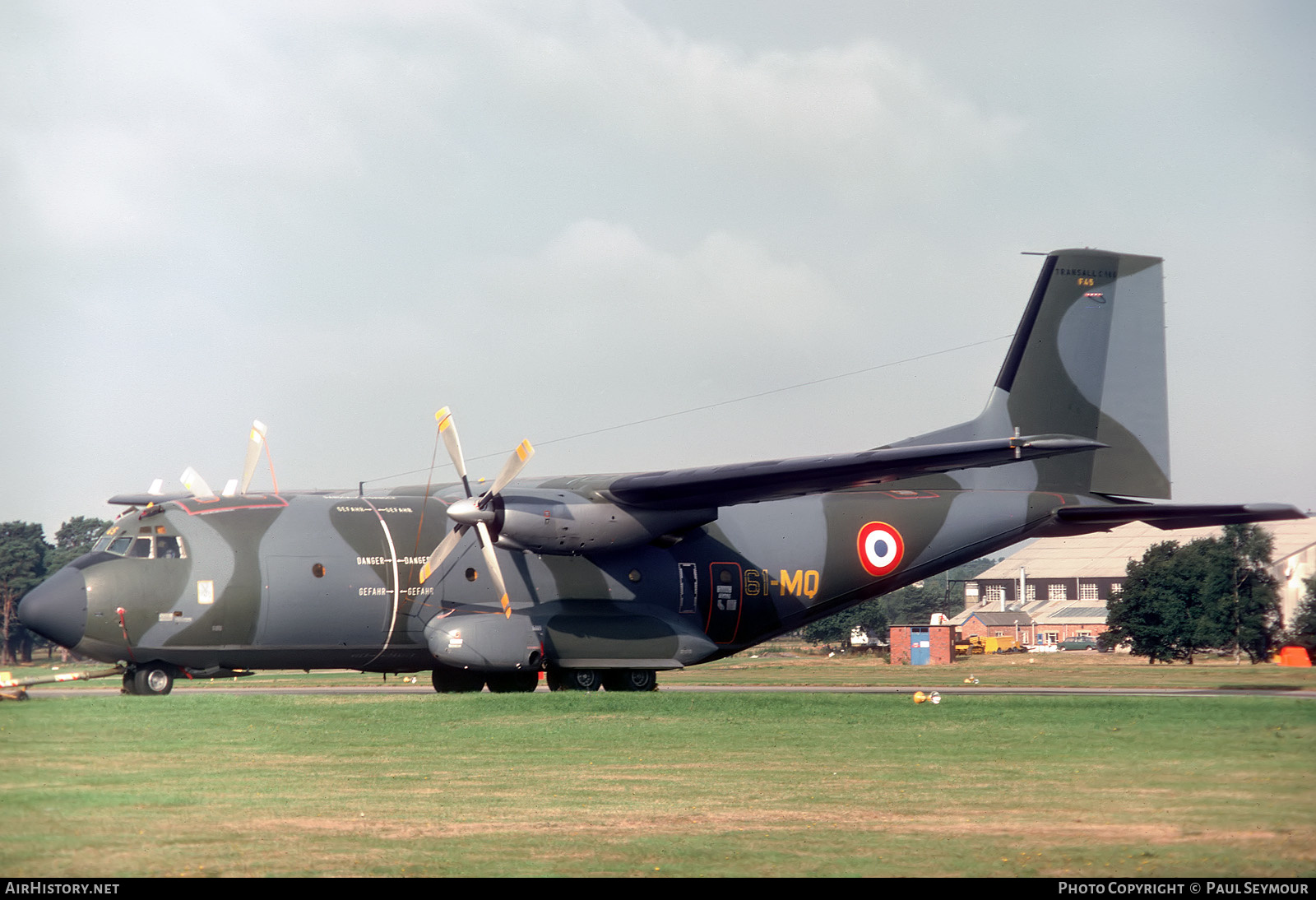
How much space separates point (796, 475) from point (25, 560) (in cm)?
1344

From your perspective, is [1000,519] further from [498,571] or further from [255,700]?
[255,700]

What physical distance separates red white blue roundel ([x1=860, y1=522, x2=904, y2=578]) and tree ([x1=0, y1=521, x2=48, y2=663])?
55.1 feet

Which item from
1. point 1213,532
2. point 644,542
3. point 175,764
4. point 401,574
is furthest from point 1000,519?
point 1213,532

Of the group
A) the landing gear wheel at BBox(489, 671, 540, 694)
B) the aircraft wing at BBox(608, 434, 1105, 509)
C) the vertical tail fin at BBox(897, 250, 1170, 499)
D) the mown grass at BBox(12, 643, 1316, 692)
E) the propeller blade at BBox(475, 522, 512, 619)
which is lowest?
the mown grass at BBox(12, 643, 1316, 692)

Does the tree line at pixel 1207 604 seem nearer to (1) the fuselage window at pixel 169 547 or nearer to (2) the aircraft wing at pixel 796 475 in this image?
(2) the aircraft wing at pixel 796 475

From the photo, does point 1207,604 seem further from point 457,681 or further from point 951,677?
point 457,681

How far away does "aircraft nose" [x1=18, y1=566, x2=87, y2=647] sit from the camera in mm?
22422

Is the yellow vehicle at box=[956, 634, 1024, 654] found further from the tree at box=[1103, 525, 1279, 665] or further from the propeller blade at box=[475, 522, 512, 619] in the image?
the propeller blade at box=[475, 522, 512, 619]

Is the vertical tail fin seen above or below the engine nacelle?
above

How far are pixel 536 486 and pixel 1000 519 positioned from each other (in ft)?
35.7

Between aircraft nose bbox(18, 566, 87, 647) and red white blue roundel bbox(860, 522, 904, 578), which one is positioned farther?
red white blue roundel bbox(860, 522, 904, 578)

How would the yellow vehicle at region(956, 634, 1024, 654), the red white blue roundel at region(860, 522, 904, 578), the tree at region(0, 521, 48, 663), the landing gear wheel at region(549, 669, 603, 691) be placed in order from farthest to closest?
the yellow vehicle at region(956, 634, 1024, 654) < the red white blue roundel at region(860, 522, 904, 578) < the landing gear wheel at region(549, 669, 603, 691) < the tree at region(0, 521, 48, 663)

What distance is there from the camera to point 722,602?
28031 mm

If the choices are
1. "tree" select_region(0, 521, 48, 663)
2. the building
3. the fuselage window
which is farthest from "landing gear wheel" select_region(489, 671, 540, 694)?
the building
